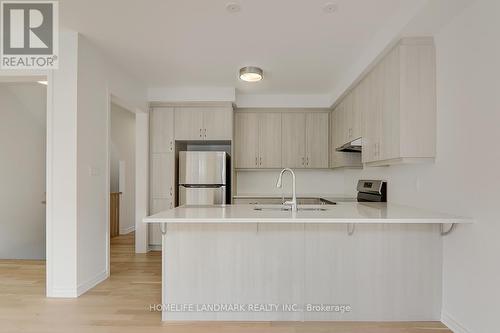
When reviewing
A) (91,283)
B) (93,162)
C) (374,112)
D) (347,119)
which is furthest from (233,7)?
(91,283)

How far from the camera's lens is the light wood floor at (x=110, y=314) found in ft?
7.78

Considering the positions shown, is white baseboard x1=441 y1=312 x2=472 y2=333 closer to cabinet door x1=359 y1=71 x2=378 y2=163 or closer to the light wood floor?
the light wood floor

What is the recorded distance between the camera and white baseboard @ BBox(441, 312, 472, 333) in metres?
2.22

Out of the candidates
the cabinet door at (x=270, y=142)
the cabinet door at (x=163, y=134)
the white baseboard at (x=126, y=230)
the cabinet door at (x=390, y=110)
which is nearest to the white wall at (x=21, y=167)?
the white baseboard at (x=126, y=230)

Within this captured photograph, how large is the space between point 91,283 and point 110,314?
768 millimetres

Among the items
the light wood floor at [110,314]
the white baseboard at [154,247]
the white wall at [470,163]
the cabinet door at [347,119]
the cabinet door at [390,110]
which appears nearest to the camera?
the white wall at [470,163]

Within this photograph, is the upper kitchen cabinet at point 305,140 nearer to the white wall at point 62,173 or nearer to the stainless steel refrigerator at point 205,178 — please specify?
the stainless steel refrigerator at point 205,178

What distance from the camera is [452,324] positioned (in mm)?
2326

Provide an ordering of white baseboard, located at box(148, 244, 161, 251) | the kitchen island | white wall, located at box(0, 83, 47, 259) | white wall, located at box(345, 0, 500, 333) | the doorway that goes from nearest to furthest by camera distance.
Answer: white wall, located at box(345, 0, 500, 333) < the kitchen island < white wall, located at box(0, 83, 47, 259) < white baseboard, located at box(148, 244, 161, 251) < the doorway

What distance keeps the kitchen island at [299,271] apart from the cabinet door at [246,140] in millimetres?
2735

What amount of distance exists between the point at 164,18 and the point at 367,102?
2154mm

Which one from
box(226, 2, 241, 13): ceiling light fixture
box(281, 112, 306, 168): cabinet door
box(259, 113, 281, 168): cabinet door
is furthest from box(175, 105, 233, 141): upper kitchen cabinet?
box(226, 2, 241, 13): ceiling light fixture

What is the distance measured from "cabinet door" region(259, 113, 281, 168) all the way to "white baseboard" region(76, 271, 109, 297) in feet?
9.03

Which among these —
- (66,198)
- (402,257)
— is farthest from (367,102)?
(66,198)
